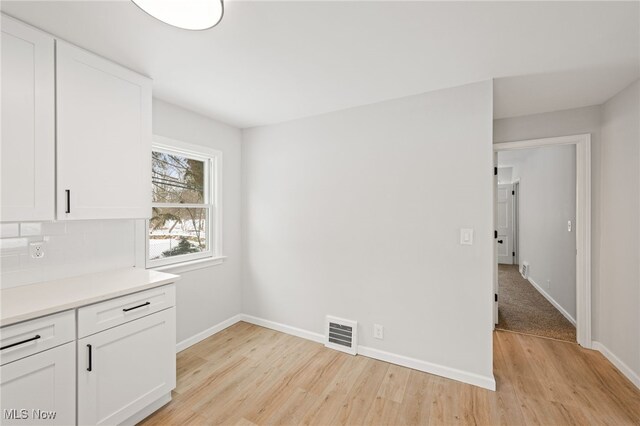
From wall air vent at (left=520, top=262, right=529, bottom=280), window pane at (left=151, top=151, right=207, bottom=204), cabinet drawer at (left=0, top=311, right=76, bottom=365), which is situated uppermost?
window pane at (left=151, top=151, right=207, bottom=204)

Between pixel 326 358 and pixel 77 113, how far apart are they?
2763 mm

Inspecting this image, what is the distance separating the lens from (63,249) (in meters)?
1.95

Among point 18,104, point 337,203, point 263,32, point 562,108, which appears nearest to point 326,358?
point 337,203

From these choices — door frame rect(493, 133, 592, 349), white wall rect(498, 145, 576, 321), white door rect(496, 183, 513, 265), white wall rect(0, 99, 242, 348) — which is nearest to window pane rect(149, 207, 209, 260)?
white wall rect(0, 99, 242, 348)

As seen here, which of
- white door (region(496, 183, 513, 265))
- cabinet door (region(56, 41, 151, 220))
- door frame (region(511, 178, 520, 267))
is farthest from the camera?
white door (region(496, 183, 513, 265))

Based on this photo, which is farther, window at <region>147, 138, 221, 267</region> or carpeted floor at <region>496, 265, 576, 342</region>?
carpeted floor at <region>496, 265, 576, 342</region>

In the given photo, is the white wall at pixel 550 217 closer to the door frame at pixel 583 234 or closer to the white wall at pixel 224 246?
the door frame at pixel 583 234

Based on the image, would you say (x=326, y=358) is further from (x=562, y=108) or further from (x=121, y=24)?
(x=562, y=108)

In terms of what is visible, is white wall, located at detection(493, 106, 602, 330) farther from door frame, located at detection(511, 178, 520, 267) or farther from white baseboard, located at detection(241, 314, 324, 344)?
door frame, located at detection(511, 178, 520, 267)

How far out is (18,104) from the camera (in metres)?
1.53

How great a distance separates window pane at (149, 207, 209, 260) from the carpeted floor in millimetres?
3771

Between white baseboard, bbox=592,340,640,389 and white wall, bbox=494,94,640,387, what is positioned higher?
white wall, bbox=494,94,640,387

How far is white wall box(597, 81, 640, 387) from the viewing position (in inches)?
89.5

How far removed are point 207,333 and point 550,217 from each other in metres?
5.13
